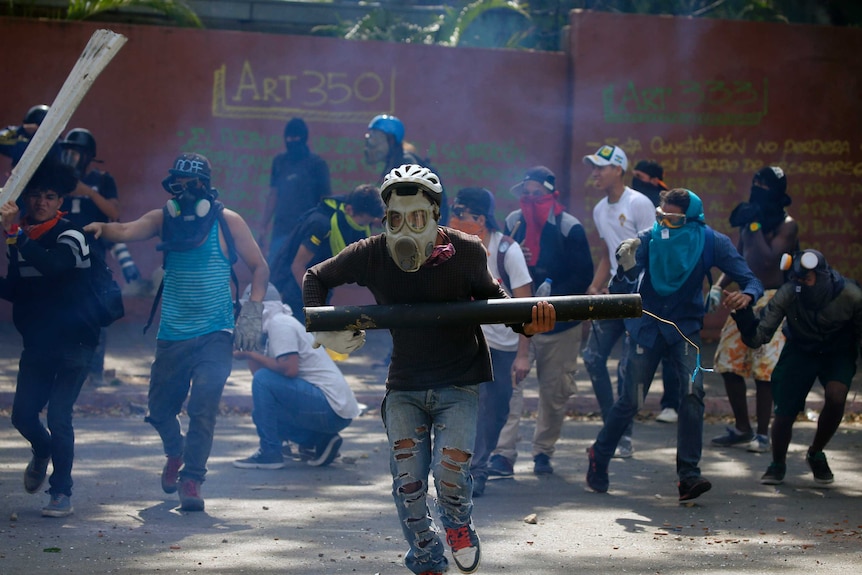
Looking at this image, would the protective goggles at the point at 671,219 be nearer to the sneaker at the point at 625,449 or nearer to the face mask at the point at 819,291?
the face mask at the point at 819,291

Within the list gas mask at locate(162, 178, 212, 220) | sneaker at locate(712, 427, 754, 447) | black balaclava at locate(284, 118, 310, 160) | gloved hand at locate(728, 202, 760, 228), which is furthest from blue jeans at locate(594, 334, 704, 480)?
black balaclava at locate(284, 118, 310, 160)

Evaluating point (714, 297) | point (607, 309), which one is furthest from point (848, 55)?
point (607, 309)

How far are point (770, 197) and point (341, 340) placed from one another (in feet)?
16.7

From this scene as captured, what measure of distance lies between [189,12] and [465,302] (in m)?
10.4

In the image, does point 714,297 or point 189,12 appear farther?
point 189,12

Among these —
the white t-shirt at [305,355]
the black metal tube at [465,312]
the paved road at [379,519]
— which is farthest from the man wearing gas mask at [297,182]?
the black metal tube at [465,312]

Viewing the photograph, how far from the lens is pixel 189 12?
14.3m

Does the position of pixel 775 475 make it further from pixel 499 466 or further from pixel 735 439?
pixel 499 466

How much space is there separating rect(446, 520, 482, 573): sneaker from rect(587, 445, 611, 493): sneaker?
8.55 feet

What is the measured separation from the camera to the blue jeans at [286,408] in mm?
8062

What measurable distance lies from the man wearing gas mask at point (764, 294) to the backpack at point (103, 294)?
4423mm

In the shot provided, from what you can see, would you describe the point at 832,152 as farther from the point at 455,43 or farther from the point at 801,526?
the point at 801,526

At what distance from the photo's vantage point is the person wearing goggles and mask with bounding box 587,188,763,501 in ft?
23.9

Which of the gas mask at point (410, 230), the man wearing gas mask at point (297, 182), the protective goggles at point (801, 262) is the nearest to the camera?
the gas mask at point (410, 230)
